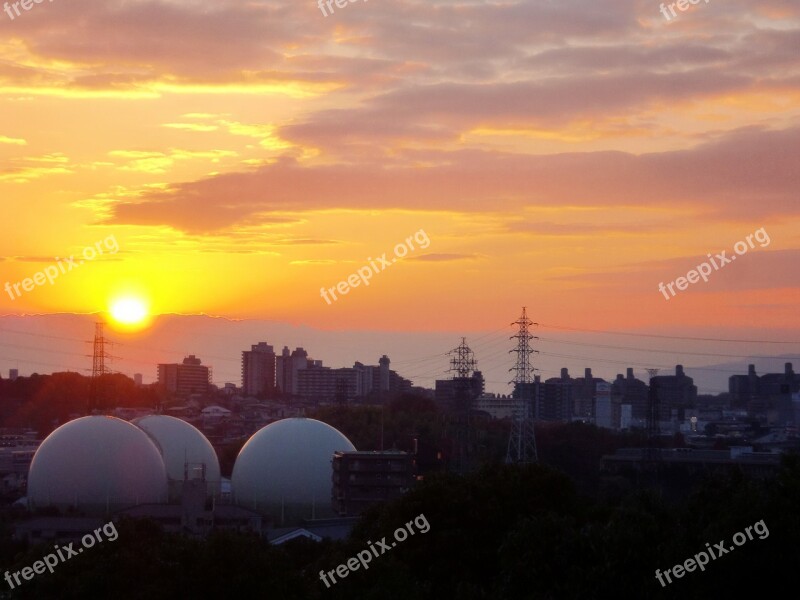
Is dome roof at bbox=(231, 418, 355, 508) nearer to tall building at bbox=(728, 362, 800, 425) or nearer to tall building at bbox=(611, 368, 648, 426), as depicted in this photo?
tall building at bbox=(728, 362, 800, 425)

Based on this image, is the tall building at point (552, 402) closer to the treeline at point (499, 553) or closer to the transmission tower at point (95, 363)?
the transmission tower at point (95, 363)

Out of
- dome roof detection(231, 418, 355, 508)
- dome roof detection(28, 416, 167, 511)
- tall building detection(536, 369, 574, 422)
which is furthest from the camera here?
tall building detection(536, 369, 574, 422)

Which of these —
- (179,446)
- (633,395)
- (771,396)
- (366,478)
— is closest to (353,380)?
(633,395)

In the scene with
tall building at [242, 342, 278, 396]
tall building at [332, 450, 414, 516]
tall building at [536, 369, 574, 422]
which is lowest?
tall building at [332, 450, 414, 516]

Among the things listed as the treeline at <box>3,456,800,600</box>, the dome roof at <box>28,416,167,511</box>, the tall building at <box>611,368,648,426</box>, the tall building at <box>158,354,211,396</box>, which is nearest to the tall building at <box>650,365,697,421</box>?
the tall building at <box>611,368,648,426</box>

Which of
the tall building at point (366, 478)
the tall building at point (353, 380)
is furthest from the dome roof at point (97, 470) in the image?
the tall building at point (353, 380)

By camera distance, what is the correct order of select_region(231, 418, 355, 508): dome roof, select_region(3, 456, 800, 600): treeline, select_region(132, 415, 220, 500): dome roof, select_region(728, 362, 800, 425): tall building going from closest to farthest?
select_region(3, 456, 800, 600): treeline
select_region(231, 418, 355, 508): dome roof
select_region(132, 415, 220, 500): dome roof
select_region(728, 362, 800, 425): tall building
